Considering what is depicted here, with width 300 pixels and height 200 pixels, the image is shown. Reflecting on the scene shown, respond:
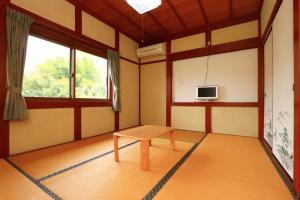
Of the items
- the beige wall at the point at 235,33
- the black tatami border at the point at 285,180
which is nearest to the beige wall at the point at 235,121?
the black tatami border at the point at 285,180

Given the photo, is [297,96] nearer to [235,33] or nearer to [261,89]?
[261,89]

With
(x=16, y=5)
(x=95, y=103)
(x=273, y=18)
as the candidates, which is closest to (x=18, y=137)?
(x=95, y=103)

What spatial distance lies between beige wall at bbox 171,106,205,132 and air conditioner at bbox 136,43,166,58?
5.46 ft

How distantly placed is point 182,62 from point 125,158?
10.0ft

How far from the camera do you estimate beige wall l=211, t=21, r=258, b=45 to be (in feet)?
10.8

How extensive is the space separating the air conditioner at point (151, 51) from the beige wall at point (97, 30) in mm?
980

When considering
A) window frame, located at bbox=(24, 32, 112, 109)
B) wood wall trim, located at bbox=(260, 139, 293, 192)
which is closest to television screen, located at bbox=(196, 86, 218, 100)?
wood wall trim, located at bbox=(260, 139, 293, 192)

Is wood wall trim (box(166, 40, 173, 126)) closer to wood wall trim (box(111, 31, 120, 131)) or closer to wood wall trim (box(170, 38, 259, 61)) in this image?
wood wall trim (box(170, 38, 259, 61))

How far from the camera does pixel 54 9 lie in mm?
2590

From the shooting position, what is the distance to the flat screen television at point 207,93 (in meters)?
3.55

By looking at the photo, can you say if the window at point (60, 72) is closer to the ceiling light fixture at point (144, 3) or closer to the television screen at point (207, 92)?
the ceiling light fixture at point (144, 3)

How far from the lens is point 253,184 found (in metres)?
1.42

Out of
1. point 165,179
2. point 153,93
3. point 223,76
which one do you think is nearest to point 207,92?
point 223,76

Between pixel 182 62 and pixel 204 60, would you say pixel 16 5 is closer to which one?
pixel 182 62
